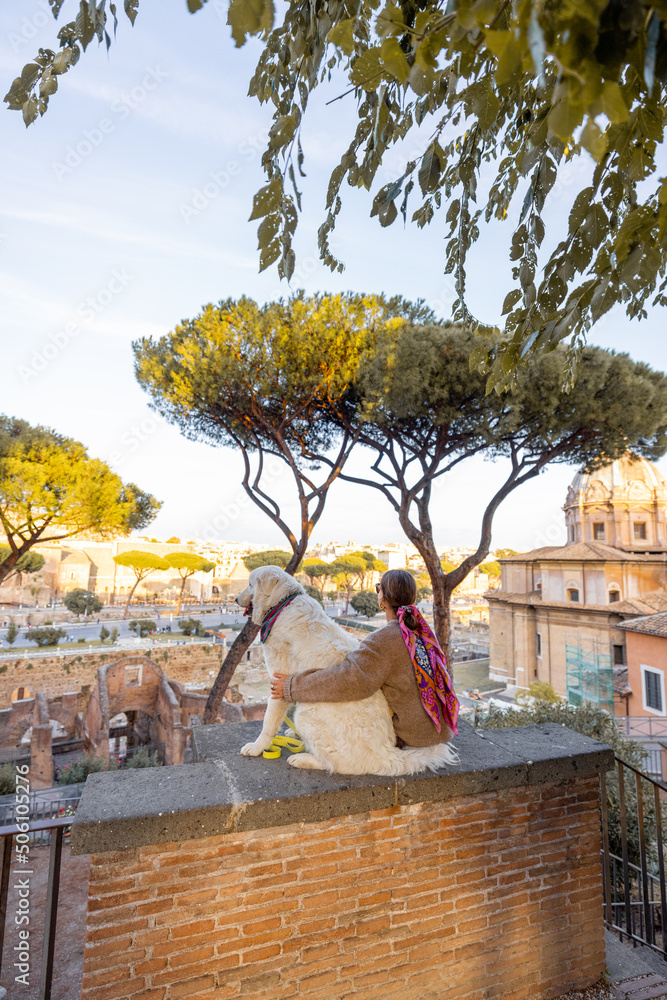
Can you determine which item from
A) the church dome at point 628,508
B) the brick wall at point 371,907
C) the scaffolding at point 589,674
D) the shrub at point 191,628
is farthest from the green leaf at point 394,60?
the church dome at point 628,508

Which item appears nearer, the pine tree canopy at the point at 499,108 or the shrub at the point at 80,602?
the pine tree canopy at the point at 499,108

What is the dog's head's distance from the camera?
7.25 feet

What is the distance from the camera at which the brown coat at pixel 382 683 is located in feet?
6.33

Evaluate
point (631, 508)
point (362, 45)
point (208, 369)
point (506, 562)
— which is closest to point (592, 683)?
point (506, 562)

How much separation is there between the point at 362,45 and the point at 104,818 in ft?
8.96

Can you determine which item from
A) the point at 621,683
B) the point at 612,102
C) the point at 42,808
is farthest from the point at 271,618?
the point at 621,683

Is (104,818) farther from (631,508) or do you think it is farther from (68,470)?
(631,508)

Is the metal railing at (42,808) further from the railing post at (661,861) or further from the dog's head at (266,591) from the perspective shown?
the railing post at (661,861)

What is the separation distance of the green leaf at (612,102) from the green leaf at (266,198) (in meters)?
0.86

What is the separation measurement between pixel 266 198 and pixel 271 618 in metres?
1.59

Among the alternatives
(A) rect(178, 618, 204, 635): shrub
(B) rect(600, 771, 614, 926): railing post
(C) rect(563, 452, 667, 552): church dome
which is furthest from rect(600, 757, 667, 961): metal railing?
(C) rect(563, 452, 667, 552): church dome

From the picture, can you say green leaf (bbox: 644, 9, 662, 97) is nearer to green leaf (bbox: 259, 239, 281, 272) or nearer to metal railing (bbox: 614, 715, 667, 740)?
green leaf (bbox: 259, 239, 281, 272)

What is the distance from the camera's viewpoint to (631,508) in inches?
1134

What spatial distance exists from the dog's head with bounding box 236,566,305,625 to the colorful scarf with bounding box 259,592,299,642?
0.7 inches
